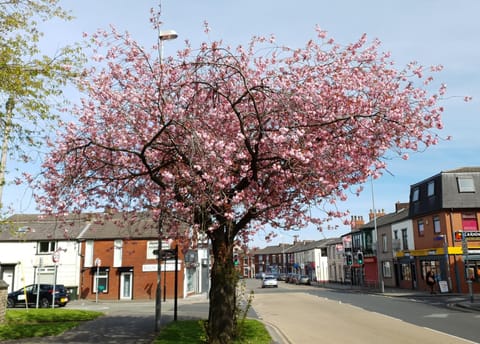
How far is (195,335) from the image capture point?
12305mm

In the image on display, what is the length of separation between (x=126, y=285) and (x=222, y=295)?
2745cm

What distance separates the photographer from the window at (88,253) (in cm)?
3588

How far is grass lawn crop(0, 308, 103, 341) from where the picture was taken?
13.4 m

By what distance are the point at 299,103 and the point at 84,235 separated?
103ft

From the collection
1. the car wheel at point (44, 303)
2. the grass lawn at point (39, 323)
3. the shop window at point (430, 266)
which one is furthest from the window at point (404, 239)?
the grass lawn at point (39, 323)

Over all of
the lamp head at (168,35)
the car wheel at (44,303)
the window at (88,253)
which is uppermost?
the lamp head at (168,35)

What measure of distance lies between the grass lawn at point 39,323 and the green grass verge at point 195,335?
3871 millimetres

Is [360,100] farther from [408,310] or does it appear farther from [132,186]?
[408,310]

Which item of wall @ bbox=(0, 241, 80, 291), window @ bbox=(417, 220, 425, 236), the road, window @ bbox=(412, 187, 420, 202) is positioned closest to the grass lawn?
the road

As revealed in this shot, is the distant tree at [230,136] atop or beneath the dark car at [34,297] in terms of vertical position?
atop

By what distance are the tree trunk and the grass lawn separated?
636 cm

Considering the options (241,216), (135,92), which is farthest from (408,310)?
(135,92)

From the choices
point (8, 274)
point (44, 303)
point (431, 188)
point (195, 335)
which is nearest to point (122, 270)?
point (44, 303)

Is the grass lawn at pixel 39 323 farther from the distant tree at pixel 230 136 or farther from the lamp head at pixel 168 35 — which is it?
the lamp head at pixel 168 35
